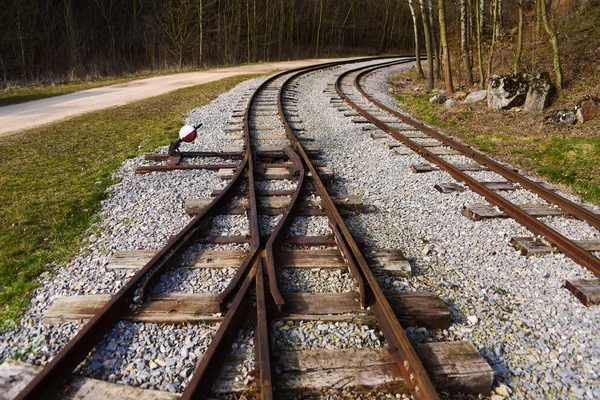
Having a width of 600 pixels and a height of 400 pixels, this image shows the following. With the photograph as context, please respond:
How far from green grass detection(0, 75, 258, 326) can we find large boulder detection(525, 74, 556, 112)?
8.85m

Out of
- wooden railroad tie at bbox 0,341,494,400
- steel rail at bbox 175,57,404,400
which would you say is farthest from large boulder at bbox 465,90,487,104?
wooden railroad tie at bbox 0,341,494,400

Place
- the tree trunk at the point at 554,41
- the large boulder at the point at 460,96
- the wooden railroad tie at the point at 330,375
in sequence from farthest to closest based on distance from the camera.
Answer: the large boulder at the point at 460,96, the tree trunk at the point at 554,41, the wooden railroad tie at the point at 330,375

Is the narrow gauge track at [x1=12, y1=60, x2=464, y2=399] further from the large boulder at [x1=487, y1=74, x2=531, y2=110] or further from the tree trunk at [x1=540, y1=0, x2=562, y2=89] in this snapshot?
the tree trunk at [x1=540, y1=0, x2=562, y2=89]

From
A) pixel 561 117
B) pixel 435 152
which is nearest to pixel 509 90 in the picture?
pixel 561 117

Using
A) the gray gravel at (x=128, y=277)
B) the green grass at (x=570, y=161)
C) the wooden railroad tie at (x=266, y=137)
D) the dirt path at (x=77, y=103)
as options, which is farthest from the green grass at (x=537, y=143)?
the dirt path at (x=77, y=103)

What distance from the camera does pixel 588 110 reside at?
9.00 m

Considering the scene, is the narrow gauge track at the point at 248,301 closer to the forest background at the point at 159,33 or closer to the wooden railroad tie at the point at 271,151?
the wooden railroad tie at the point at 271,151

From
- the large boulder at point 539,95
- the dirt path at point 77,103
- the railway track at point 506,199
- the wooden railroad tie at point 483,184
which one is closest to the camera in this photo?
the railway track at point 506,199

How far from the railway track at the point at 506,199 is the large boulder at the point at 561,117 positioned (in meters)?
3.13

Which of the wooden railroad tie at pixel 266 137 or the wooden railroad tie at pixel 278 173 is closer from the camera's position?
the wooden railroad tie at pixel 278 173

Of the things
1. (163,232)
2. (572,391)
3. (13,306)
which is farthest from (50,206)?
(572,391)

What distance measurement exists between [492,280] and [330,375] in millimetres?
1897

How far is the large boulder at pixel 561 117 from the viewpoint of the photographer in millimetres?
9078

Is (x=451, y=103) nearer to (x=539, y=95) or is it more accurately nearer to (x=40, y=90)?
(x=539, y=95)
